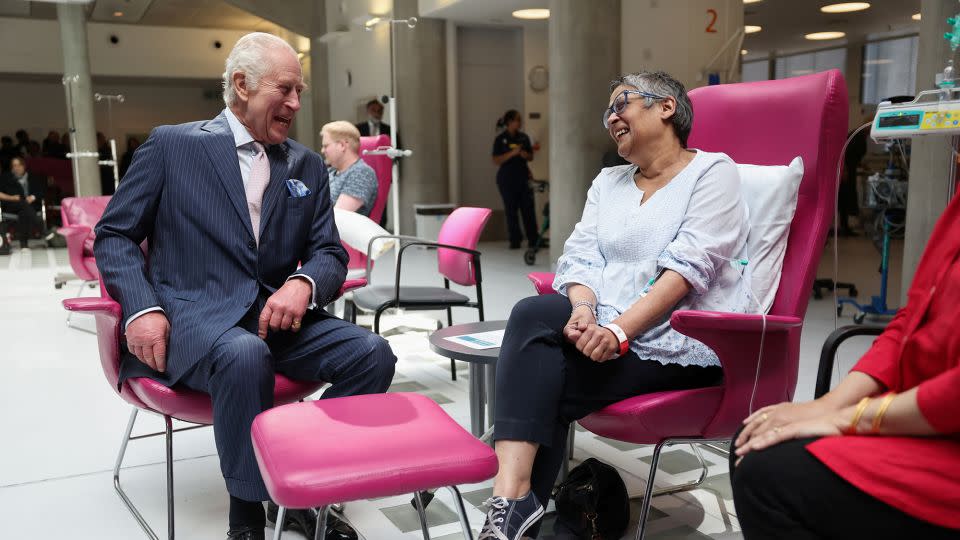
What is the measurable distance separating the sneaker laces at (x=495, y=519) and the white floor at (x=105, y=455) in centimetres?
49

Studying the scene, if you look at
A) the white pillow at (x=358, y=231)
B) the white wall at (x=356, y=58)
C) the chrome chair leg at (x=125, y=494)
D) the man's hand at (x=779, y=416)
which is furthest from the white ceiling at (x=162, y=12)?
the man's hand at (x=779, y=416)

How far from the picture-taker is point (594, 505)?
6.97 feet

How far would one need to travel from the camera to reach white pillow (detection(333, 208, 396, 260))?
4.10 m

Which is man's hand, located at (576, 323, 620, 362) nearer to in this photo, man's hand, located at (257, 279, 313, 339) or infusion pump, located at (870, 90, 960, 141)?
man's hand, located at (257, 279, 313, 339)

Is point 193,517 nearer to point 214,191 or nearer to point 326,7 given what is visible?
point 214,191

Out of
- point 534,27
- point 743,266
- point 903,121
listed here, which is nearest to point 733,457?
point 743,266

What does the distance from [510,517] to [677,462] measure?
110cm

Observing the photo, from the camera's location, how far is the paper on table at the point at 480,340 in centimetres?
236

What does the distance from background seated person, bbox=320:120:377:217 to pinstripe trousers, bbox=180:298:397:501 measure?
2147 mm

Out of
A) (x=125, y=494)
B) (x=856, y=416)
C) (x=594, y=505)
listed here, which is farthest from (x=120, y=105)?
(x=856, y=416)

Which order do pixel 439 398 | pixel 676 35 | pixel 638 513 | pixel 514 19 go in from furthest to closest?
pixel 514 19
pixel 676 35
pixel 439 398
pixel 638 513

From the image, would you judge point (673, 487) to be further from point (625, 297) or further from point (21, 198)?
point (21, 198)

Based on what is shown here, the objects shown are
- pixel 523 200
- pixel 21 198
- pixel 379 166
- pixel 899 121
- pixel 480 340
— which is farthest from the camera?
pixel 21 198

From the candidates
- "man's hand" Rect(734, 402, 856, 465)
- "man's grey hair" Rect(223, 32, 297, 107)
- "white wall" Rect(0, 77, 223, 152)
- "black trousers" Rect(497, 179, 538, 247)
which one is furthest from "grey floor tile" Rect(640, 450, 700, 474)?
"white wall" Rect(0, 77, 223, 152)
